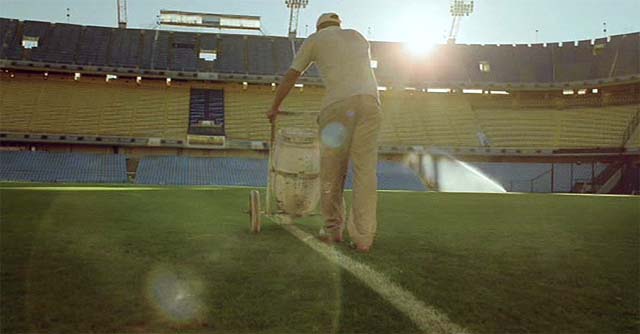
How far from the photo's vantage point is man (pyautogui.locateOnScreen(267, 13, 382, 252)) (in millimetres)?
4844

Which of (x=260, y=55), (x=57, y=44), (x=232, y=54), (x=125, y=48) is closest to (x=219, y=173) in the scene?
(x=232, y=54)

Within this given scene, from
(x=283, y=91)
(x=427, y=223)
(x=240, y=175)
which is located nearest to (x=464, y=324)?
(x=283, y=91)

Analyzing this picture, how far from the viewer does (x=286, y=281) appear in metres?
3.33

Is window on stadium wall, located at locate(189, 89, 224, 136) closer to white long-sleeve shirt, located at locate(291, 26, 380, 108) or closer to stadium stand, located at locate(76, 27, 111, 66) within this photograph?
stadium stand, located at locate(76, 27, 111, 66)

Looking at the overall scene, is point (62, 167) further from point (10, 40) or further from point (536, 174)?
point (536, 174)

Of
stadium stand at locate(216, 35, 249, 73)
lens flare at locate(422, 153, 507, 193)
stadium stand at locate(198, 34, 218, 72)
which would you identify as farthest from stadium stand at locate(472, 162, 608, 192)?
stadium stand at locate(198, 34, 218, 72)

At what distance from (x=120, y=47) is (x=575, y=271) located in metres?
41.3

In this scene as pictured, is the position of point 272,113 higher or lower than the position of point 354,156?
higher

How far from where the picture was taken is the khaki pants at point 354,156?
15.6ft

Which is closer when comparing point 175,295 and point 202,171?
point 175,295

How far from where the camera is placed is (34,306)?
103 inches

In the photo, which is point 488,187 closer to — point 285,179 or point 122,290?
point 285,179

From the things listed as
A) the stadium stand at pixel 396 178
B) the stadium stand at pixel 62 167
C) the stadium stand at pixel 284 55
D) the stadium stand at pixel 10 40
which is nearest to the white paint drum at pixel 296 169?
the stadium stand at pixel 396 178

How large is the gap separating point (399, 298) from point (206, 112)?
36604 millimetres
